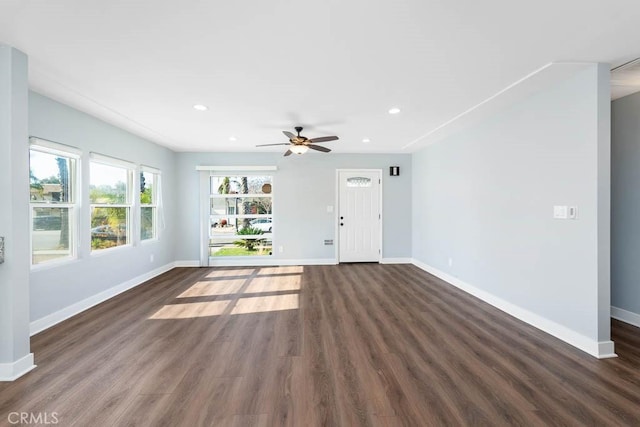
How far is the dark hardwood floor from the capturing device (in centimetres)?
171

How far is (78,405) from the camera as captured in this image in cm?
179

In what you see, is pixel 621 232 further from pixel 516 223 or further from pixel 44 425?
pixel 44 425

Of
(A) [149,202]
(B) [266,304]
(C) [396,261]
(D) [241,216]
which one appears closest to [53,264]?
(A) [149,202]

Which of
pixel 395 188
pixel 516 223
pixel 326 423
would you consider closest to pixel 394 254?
pixel 395 188

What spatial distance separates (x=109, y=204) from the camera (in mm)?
4074

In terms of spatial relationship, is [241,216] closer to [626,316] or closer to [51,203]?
[51,203]

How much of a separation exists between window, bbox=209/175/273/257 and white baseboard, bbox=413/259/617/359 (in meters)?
3.94

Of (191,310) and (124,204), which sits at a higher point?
(124,204)

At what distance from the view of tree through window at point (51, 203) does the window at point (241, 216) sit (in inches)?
108

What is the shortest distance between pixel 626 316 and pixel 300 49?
14.1 ft

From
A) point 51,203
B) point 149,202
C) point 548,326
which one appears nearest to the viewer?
point 548,326

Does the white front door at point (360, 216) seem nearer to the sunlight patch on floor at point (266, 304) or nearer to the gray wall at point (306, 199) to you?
the gray wall at point (306, 199)

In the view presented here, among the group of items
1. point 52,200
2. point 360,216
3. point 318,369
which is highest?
point 52,200

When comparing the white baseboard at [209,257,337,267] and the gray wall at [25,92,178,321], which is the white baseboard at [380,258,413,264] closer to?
the white baseboard at [209,257,337,267]
